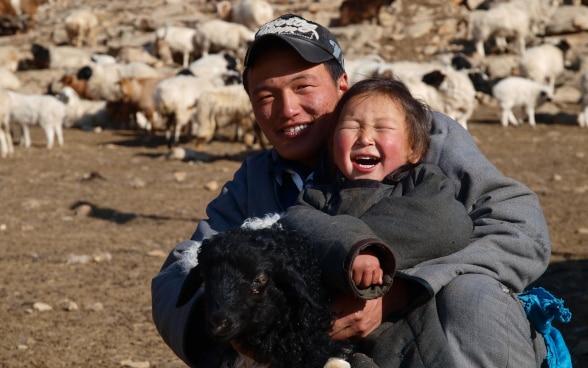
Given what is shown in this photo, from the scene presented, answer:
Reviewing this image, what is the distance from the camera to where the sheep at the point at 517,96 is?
52.3 feet

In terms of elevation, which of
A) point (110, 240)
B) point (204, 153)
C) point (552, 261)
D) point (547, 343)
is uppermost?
point (547, 343)

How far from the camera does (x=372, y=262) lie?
2.36 m

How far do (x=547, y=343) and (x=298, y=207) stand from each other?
834 millimetres

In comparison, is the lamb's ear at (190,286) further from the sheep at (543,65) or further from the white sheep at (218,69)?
the sheep at (543,65)

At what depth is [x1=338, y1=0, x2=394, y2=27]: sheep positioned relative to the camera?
25000mm

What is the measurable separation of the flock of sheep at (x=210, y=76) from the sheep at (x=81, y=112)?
0.8 inches

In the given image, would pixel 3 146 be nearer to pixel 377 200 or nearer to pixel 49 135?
pixel 49 135

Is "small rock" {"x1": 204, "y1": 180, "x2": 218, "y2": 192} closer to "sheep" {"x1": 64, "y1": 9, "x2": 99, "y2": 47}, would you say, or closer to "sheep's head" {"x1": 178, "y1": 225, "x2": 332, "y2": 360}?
"sheep's head" {"x1": 178, "y1": 225, "x2": 332, "y2": 360}

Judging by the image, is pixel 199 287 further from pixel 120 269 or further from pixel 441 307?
pixel 120 269

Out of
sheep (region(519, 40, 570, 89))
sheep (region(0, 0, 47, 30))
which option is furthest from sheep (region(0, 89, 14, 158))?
sheep (region(0, 0, 47, 30))

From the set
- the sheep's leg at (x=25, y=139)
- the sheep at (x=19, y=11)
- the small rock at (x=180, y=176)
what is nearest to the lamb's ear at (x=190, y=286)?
the small rock at (x=180, y=176)

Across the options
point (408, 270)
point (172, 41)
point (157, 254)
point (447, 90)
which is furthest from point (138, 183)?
point (172, 41)

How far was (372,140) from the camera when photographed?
2773mm

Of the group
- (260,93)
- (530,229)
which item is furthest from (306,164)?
(530,229)
